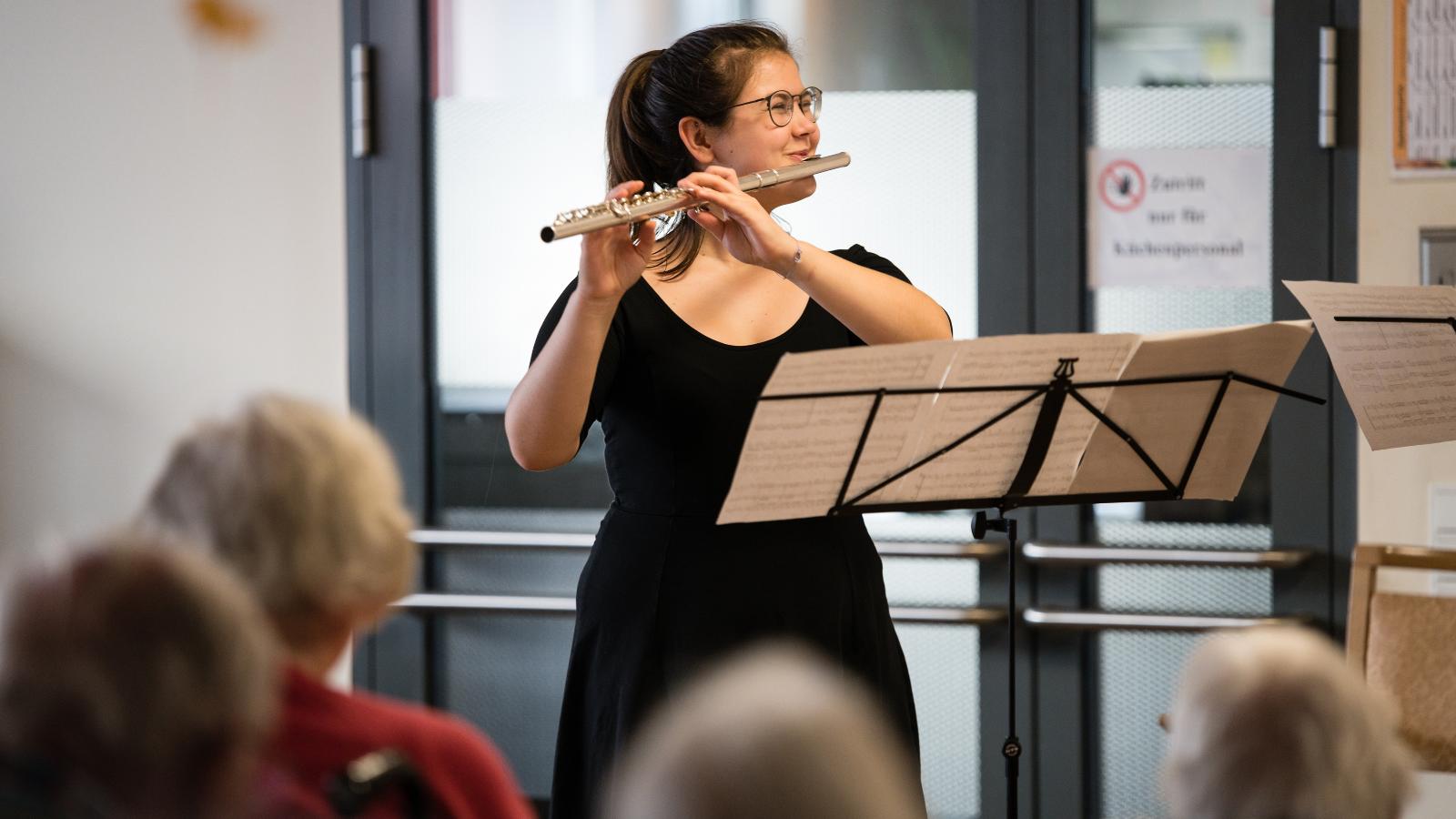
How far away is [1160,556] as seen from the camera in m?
2.75

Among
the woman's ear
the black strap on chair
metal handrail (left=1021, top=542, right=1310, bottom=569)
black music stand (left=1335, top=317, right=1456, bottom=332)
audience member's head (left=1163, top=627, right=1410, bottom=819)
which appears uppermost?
the woman's ear

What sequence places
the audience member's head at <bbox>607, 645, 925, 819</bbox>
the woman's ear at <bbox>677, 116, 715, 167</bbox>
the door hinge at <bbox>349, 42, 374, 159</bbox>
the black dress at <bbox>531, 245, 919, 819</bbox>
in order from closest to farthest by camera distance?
the audience member's head at <bbox>607, 645, 925, 819</bbox> < the black dress at <bbox>531, 245, 919, 819</bbox> < the woman's ear at <bbox>677, 116, 715, 167</bbox> < the door hinge at <bbox>349, 42, 374, 159</bbox>

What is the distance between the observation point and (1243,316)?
108 inches

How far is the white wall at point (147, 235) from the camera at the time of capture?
306 centimetres

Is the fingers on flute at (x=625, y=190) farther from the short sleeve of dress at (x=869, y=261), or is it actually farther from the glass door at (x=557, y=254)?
the glass door at (x=557, y=254)

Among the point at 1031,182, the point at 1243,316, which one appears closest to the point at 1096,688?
the point at 1243,316

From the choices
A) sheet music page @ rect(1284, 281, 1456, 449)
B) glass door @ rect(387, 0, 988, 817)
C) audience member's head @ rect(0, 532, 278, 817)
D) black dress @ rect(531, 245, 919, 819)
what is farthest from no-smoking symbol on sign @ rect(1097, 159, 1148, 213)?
audience member's head @ rect(0, 532, 278, 817)

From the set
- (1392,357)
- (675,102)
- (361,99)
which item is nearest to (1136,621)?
(1392,357)

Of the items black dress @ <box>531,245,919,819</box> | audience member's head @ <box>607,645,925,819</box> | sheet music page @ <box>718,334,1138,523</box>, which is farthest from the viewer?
black dress @ <box>531,245,919,819</box>

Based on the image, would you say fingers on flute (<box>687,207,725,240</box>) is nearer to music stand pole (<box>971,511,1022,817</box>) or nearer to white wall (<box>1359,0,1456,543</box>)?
music stand pole (<box>971,511,1022,817</box>)

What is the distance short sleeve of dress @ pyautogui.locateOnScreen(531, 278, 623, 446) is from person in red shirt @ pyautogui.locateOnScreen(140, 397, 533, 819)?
84 centimetres

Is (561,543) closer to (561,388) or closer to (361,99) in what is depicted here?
(361,99)

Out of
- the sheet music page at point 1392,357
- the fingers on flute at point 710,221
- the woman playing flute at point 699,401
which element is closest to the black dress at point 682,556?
the woman playing flute at point 699,401

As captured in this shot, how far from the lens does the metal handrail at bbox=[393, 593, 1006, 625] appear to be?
9.23ft
